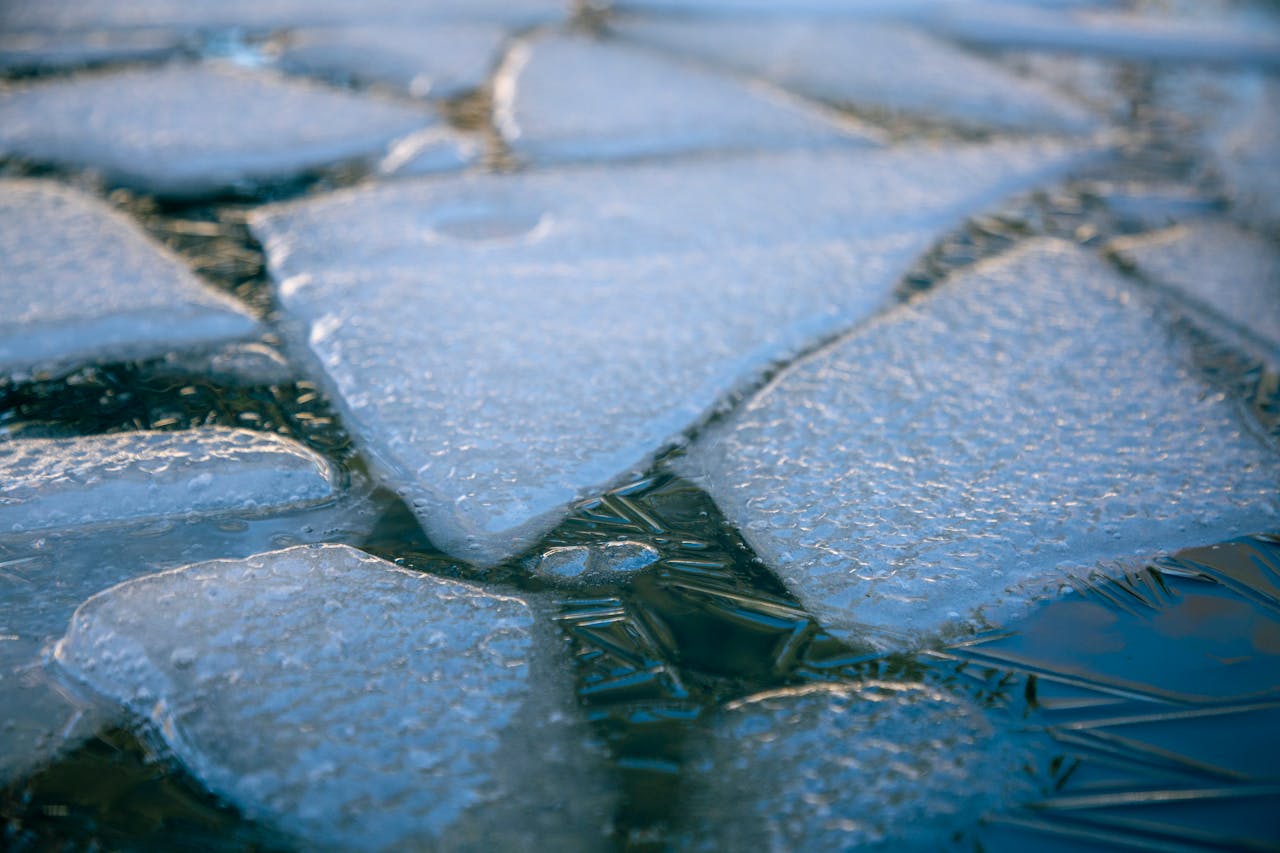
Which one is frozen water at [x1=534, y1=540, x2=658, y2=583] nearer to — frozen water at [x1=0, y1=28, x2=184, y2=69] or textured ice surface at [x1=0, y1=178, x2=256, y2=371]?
textured ice surface at [x1=0, y1=178, x2=256, y2=371]

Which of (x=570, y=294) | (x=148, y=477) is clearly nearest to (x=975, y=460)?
(x=570, y=294)

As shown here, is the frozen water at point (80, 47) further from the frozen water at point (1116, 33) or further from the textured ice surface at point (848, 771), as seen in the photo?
the textured ice surface at point (848, 771)

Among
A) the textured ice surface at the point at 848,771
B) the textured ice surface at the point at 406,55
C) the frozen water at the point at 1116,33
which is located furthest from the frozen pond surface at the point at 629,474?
the frozen water at the point at 1116,33

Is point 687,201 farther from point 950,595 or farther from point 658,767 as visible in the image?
point 658,767

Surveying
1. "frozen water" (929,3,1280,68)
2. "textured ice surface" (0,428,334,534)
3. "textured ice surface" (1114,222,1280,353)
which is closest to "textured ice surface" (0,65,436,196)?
"textured ice surface" (0,428,334,534)

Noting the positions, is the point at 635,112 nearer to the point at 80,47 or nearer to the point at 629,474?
the point at 629,474

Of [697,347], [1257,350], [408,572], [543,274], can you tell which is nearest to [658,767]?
[408,572]
